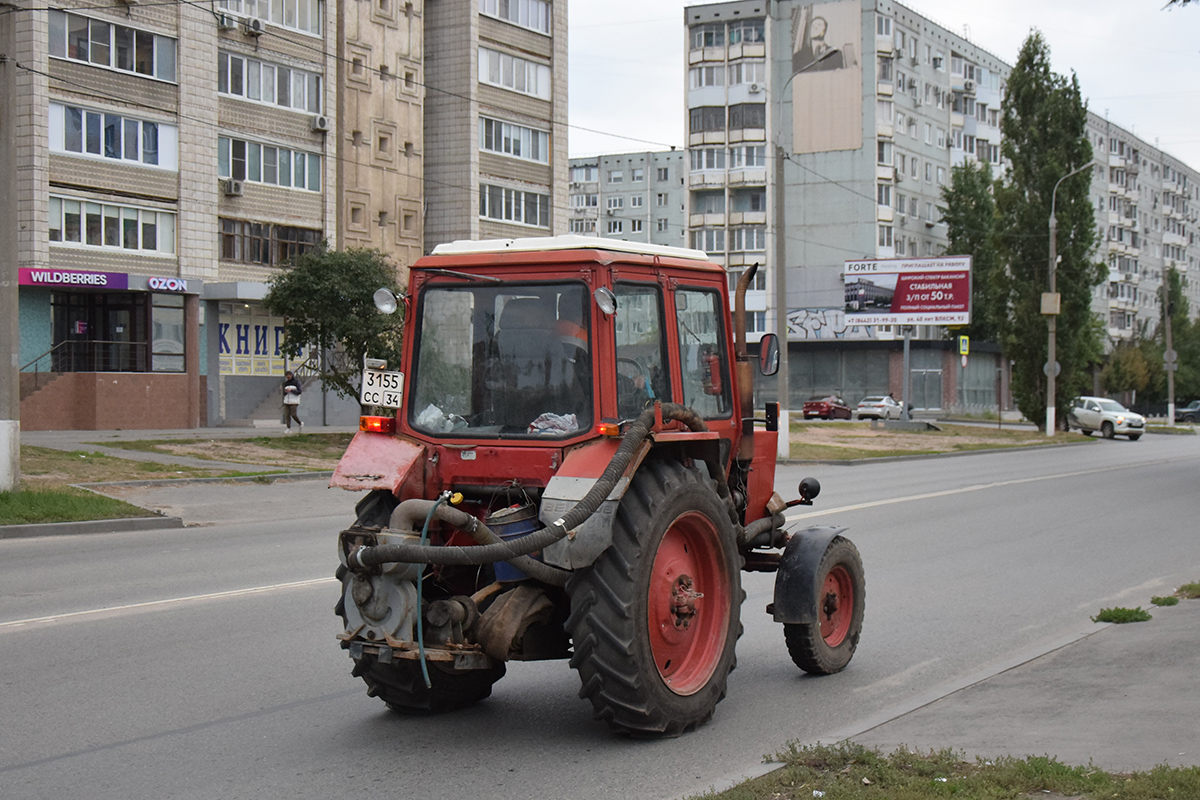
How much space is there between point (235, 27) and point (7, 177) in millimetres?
26401

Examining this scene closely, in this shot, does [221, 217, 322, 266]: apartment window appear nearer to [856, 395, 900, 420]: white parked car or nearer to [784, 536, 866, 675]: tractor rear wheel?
[856, 395, 900, 420]: white parked car

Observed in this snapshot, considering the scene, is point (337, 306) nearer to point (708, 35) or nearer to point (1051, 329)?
point (1051, 329)

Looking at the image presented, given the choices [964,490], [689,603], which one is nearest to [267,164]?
[964,490]

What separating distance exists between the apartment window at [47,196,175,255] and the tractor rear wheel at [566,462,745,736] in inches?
1334

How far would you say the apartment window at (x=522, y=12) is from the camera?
172 feet

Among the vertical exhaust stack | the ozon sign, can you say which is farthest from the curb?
the ozon sign

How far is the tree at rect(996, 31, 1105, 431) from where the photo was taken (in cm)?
5319

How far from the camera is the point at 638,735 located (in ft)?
19.9

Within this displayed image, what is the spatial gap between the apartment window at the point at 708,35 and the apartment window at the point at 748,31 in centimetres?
76

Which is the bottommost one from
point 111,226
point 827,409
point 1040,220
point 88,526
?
point 827,409

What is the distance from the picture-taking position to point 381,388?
21.7 feet

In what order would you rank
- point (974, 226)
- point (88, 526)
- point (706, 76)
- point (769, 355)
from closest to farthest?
point (769, 355) < point (88, 526) < point (706, 76) < point (974, 226)

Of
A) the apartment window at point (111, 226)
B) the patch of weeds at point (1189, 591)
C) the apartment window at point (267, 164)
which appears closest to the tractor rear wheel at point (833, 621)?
the patch of weeds at point (1189, 591)

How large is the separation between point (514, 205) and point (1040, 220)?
21.7m
